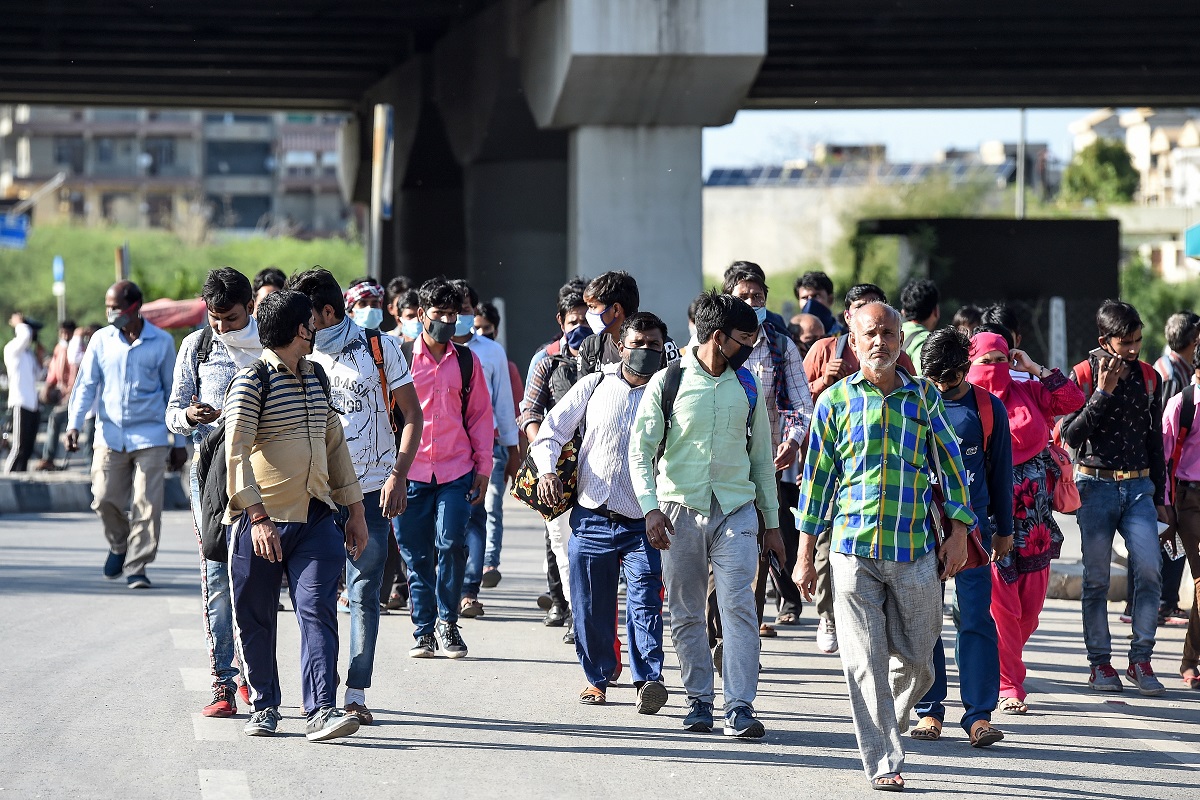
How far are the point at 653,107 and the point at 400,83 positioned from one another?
11081mm

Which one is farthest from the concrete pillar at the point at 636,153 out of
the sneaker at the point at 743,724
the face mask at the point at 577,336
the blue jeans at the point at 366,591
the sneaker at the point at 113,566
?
the sneaker at the point at 743,724

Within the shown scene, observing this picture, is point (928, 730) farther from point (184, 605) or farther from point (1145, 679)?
point (184, 605)

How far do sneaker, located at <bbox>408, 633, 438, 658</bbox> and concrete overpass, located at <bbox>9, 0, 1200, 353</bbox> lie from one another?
1014 centimetres

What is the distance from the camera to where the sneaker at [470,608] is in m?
10.2

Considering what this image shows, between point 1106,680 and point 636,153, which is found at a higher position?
point 636,153

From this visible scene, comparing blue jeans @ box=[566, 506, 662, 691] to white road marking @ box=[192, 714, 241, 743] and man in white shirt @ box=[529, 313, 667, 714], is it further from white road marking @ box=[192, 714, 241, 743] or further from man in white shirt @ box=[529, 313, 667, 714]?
white road marking @ box=[192, 714, 241, 743]

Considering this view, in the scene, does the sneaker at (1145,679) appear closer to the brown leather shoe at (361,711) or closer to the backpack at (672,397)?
the backpack at (672,397)

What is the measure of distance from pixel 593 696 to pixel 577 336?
2225 mm

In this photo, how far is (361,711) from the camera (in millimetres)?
7016

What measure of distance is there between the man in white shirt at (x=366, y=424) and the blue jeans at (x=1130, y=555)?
3415 mm

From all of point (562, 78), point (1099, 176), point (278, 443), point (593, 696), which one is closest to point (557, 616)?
point (593, 696)

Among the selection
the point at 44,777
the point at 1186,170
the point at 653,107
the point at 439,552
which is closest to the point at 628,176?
the point at 653,107

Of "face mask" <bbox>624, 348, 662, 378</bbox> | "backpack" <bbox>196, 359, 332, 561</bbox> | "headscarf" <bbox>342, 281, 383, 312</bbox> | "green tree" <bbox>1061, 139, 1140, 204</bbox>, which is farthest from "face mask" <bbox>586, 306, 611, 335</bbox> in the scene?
"green tree" <bbox>1061, 139, 1140, 204</bbox>

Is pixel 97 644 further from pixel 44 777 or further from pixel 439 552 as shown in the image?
pixel 44 777
